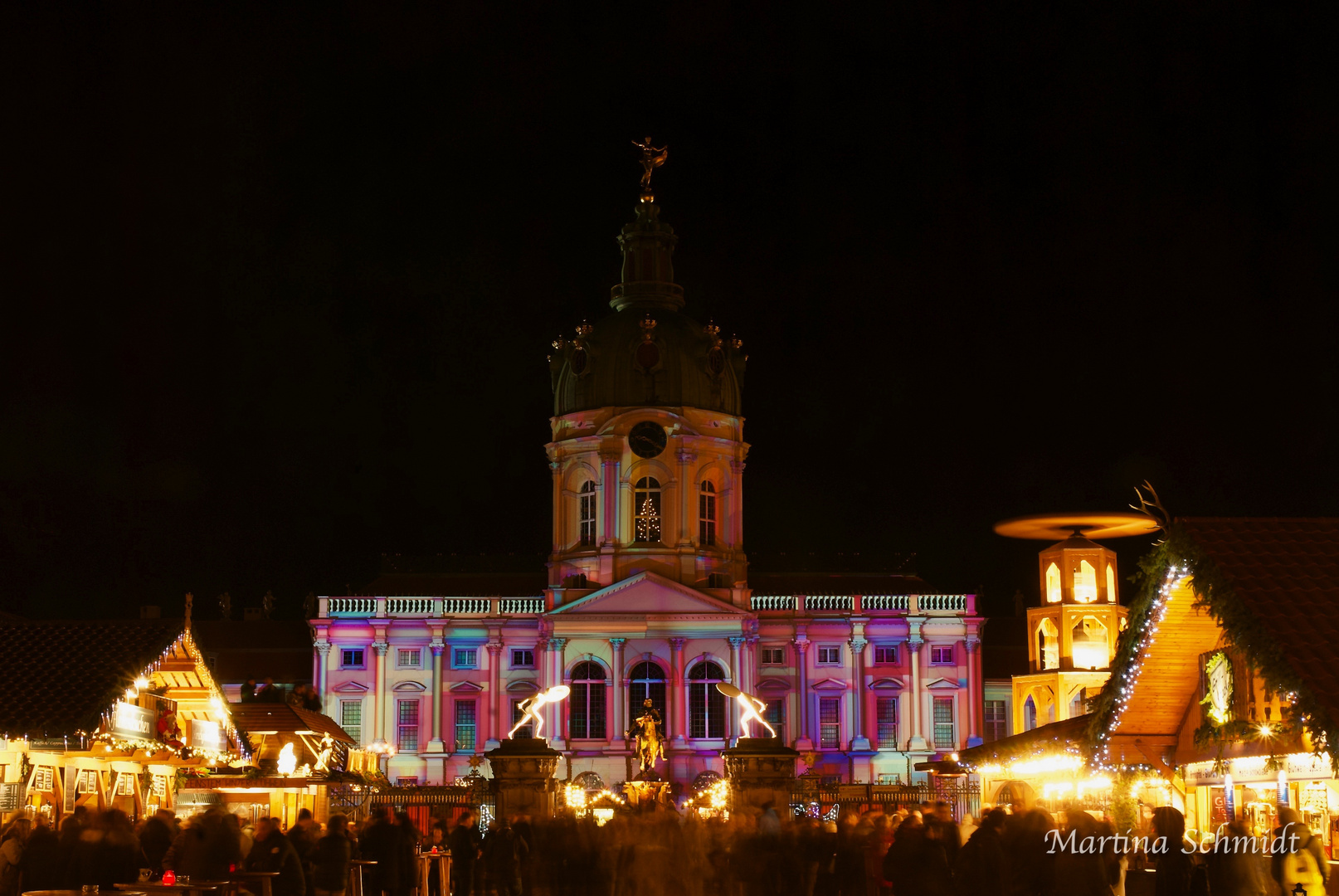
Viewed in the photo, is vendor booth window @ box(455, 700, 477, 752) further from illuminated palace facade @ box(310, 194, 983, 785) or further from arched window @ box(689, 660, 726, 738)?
arched window @ box(689, 660, 726, 738)

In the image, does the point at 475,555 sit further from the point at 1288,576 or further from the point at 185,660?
the point at 1288,576

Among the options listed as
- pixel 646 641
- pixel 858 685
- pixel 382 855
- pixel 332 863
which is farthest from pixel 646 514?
pixel 332 863

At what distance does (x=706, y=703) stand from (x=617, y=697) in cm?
312

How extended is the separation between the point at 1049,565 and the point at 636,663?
97.7 ft

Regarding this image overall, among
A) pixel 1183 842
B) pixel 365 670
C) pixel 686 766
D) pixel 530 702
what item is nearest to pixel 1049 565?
pixel 530 702

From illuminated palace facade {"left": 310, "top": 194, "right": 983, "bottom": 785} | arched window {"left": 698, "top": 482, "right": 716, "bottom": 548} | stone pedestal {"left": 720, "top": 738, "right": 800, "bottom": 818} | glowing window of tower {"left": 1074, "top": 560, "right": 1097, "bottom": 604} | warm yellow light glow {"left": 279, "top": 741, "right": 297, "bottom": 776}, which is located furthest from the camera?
arched window {"left": 698, "top": 482, "right": 716, "bottom": 548}

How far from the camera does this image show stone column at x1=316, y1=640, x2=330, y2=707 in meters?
67.3

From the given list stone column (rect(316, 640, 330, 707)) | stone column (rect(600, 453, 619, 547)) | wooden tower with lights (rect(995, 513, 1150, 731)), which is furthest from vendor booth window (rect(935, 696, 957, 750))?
wooden tower with lights (rect(995, 513, 1150, 731))

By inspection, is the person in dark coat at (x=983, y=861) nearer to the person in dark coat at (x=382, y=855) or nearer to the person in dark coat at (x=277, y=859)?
the person in dark coat at (x=277, y=859)

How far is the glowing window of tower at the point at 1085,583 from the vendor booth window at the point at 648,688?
1174 inches

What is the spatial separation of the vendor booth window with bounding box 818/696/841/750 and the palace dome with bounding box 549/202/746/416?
11246 millimetres

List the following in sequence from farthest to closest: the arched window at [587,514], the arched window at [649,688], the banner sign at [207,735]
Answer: the arched window at [587,514]
the arched window at [649,688]
the banner sign at [207,735]

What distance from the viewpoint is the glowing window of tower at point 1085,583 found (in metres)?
38.6

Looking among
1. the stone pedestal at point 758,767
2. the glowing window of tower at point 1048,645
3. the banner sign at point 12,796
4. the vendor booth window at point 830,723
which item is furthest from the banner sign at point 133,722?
the vendor booth window at point 830,723
